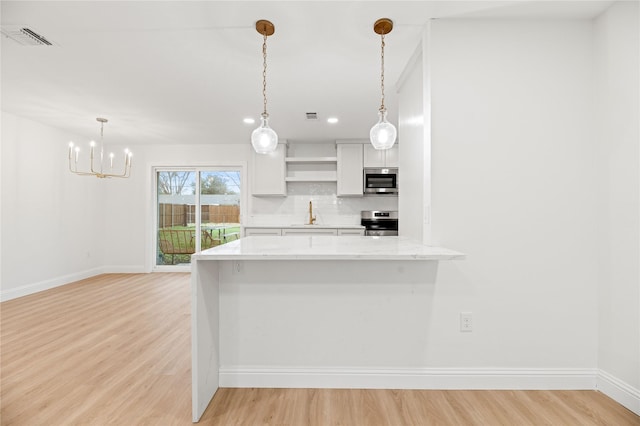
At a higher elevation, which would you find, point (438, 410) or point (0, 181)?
point (0, 181)

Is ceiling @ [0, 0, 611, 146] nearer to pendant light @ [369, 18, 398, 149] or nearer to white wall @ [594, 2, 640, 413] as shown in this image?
pendant light @ [369, 18, 398, 149]

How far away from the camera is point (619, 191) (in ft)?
6.16

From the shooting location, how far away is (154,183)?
18.4ft

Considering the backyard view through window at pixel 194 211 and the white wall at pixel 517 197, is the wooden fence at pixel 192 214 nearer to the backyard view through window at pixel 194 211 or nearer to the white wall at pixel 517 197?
the backyard view through window at pixel 194 211

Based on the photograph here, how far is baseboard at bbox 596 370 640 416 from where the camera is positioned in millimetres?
1761

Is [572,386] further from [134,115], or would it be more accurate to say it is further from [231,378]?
[134,115]

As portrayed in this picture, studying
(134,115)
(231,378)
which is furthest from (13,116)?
(231,378)

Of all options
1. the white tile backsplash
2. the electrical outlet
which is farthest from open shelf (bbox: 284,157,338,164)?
the electrical outlet

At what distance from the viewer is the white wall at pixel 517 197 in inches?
79.4

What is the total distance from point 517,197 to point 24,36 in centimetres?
354

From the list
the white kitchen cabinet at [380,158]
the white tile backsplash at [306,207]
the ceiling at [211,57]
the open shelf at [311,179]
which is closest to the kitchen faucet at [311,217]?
the white tile backsplash at [306,207]

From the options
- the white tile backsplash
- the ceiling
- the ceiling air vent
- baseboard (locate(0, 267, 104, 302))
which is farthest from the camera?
the white tile backsplash

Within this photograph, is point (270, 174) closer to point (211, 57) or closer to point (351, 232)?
point (351, 232)

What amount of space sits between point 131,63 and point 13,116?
8.61 ft
